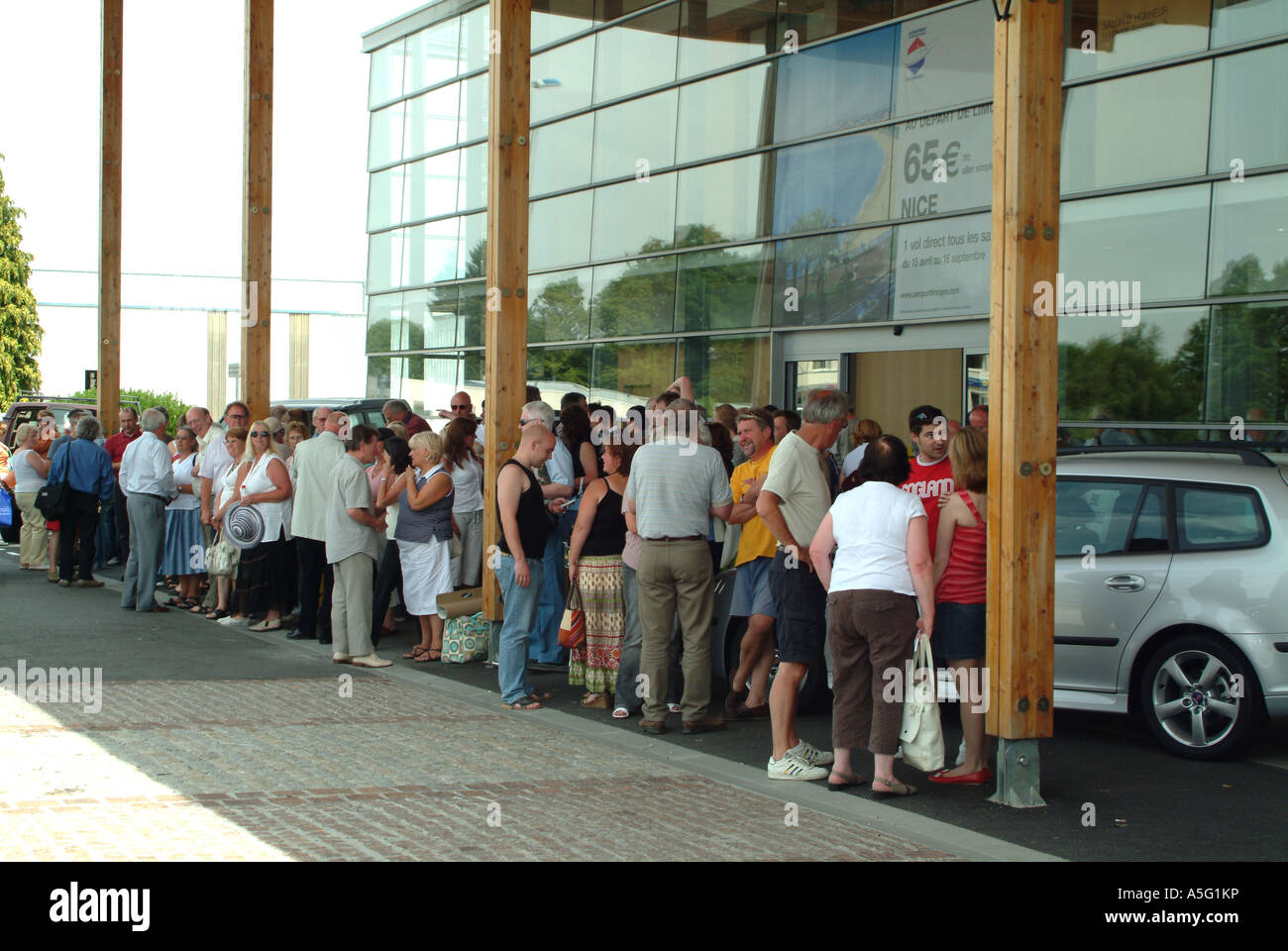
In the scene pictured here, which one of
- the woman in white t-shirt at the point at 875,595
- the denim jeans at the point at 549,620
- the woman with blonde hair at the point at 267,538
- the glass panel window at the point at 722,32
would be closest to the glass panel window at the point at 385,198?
the glass panel window at the point at 722,32

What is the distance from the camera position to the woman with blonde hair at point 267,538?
12.8 metres

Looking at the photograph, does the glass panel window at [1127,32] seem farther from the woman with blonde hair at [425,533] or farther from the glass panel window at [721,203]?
the woman with blonde hair at [425,533]

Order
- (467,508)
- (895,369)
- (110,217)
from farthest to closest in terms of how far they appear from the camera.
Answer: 1. (110,217)
2. (895,369)
3. (467,508)

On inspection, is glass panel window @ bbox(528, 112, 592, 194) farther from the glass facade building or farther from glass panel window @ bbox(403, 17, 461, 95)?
glass panel window @ bbox(403, 17, 461, 95)

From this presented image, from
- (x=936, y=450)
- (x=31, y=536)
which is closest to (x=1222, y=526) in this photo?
(x=936, y=450)

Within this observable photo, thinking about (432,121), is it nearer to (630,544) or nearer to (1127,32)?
(1127,32)

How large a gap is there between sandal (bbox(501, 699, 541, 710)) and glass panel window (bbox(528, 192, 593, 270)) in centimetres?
1347

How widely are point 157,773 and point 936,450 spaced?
465 centimetres

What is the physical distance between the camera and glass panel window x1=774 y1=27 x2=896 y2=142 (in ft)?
55.8

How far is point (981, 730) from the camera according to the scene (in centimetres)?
752

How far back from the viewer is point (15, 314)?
2258 inches

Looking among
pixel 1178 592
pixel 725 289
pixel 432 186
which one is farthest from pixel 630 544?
pixel 432 186

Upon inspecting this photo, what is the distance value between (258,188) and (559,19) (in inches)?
380

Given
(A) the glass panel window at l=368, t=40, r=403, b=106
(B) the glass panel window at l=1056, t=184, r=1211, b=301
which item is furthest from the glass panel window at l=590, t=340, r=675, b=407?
(A) the glass panel window at l=368, t=40, r=403, b=106
